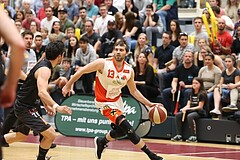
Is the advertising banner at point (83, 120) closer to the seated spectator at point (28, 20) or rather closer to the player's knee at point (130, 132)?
the seated spectator at point (28, 20)

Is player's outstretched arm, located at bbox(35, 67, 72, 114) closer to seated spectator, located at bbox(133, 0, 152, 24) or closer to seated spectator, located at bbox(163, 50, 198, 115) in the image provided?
seated spectator, located at bbox(163, 50, 198, 115)

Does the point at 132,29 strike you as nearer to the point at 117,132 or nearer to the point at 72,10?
the point at 72,10

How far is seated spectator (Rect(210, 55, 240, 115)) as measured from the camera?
1355cm

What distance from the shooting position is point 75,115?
49.0 ft

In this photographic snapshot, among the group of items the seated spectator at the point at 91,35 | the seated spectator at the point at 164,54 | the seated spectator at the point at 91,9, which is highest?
the seated spectator at the point at 91,9

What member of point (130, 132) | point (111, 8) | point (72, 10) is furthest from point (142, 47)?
point (130, 132)

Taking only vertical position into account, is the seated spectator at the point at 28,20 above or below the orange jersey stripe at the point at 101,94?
above

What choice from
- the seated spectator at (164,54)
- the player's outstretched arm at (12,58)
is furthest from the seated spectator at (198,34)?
the player's outstretched arm at (12,58)

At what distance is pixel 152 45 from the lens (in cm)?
1686

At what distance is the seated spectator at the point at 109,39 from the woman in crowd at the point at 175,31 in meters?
1.30

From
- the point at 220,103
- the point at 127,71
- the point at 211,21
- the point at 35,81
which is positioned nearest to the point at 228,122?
the point at 220,103

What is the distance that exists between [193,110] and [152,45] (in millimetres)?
3386

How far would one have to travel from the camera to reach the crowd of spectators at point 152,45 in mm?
14148

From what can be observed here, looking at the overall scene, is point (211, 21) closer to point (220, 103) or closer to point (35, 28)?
point (220, 103)
